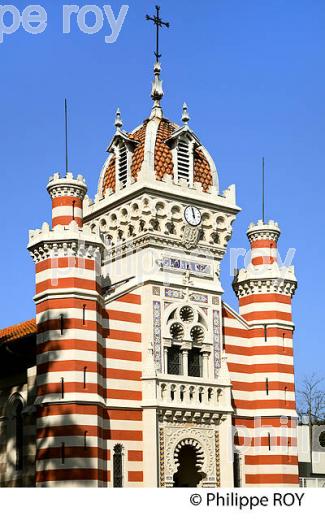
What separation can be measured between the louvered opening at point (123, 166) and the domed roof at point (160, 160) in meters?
0.41

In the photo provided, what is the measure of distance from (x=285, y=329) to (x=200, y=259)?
190 inches

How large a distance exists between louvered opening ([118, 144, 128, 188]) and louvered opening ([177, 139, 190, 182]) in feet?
7.35

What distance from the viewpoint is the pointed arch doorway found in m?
39.0

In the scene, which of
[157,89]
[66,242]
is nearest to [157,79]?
[157,89]

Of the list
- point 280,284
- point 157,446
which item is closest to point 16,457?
point 157,446

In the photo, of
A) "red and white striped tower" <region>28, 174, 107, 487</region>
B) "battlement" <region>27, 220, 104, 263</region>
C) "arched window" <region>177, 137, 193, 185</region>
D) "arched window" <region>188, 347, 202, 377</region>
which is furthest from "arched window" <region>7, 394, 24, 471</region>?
"arched window" <region>177, 137, 193, 185</region>

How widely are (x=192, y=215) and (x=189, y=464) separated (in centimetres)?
998

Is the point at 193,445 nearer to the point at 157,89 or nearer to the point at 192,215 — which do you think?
the point at 192,215

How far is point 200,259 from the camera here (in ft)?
136

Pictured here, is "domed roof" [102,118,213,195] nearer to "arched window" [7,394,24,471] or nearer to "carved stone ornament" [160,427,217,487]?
"arched window" [7,394,24,471]

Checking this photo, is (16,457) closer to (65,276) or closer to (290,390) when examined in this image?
(65,276)

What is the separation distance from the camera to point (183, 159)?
139ft

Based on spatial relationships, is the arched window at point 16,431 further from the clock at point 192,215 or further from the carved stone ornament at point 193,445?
the clock at point 192,215

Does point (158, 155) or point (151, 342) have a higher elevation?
point (158, 155)
